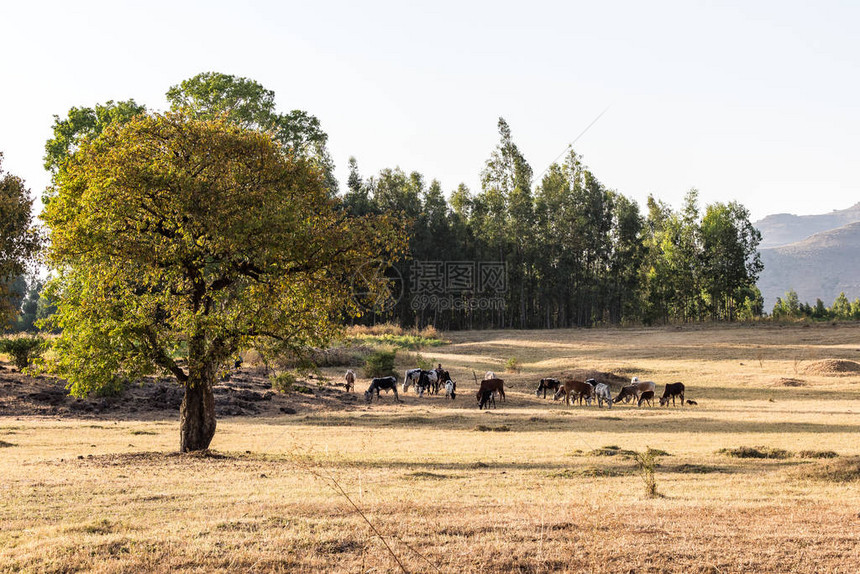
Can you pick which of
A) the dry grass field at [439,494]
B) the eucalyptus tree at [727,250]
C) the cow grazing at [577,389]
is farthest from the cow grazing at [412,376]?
the eucalyptus tree at [727,250]

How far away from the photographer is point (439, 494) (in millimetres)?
12719

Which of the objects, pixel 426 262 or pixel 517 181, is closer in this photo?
pixel 426 262

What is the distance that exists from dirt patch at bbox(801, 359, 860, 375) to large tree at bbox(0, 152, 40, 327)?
4127 centimetres

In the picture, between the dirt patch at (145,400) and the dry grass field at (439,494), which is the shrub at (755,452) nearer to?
the dry grass field at (439,494)

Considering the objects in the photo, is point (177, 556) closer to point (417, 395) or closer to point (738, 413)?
point (738, 413)

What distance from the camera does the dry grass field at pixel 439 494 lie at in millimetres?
8750

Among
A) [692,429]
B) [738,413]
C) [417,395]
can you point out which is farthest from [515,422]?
[417,395]

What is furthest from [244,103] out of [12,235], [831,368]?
[831,368]

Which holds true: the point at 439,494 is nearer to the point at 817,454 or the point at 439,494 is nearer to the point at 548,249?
the point at 817,454

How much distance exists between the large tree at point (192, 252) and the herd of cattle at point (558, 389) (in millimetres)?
16559

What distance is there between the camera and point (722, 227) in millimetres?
88188

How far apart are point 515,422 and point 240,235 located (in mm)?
14210

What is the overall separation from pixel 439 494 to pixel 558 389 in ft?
83.6

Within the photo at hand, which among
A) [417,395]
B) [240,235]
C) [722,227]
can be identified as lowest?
[417,395]
